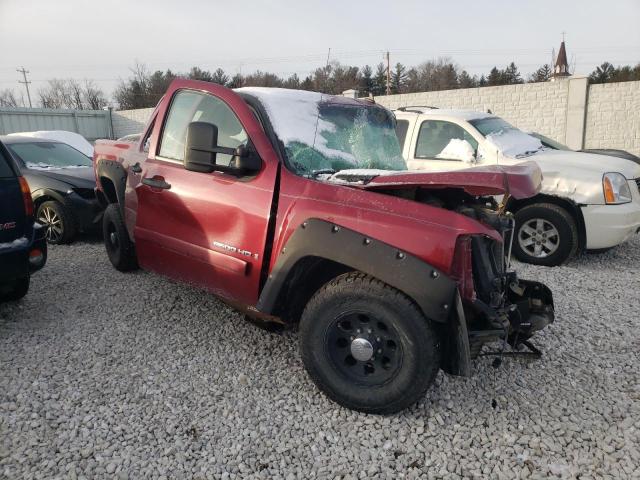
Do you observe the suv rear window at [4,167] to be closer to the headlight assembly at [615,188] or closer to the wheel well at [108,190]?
the wheel well at [108,190]

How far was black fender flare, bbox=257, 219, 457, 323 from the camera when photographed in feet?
7.89

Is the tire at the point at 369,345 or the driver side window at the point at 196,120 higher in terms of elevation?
the driver side window at the point at 196,120

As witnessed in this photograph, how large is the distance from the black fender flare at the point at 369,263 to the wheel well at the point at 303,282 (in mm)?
51

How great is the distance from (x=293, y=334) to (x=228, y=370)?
0.70 metres

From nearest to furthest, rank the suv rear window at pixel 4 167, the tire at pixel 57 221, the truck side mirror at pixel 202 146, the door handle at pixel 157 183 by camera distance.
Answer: the truck side mirror at pixel 202 146 → the door handle at pixel 157 183 → the suv rear window at pixel 4 167 → the tire at pixel 57 221

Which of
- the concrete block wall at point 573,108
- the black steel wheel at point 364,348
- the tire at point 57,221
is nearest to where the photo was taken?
the black steel wheel at point 364,348

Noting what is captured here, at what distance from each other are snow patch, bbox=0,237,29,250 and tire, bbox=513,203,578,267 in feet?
16.4

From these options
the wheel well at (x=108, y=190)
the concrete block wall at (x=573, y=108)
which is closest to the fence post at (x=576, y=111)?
the concrete block wall at (x=573, y=108)

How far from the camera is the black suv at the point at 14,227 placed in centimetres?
363

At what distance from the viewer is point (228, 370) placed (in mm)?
3223

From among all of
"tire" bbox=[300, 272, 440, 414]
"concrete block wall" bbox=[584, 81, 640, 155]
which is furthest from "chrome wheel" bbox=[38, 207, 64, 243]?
"concrete block wall" bbox=[584, 81, 640, 155]

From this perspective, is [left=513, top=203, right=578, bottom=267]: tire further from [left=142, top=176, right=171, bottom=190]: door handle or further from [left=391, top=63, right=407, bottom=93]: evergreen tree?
[left=391, top=63, right=407, bottom=93]: evergreen tree

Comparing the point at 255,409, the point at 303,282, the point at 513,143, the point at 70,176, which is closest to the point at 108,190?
the point at 70,176

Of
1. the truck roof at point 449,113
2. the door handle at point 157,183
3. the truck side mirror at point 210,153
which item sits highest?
the truck roof at point 449,113
